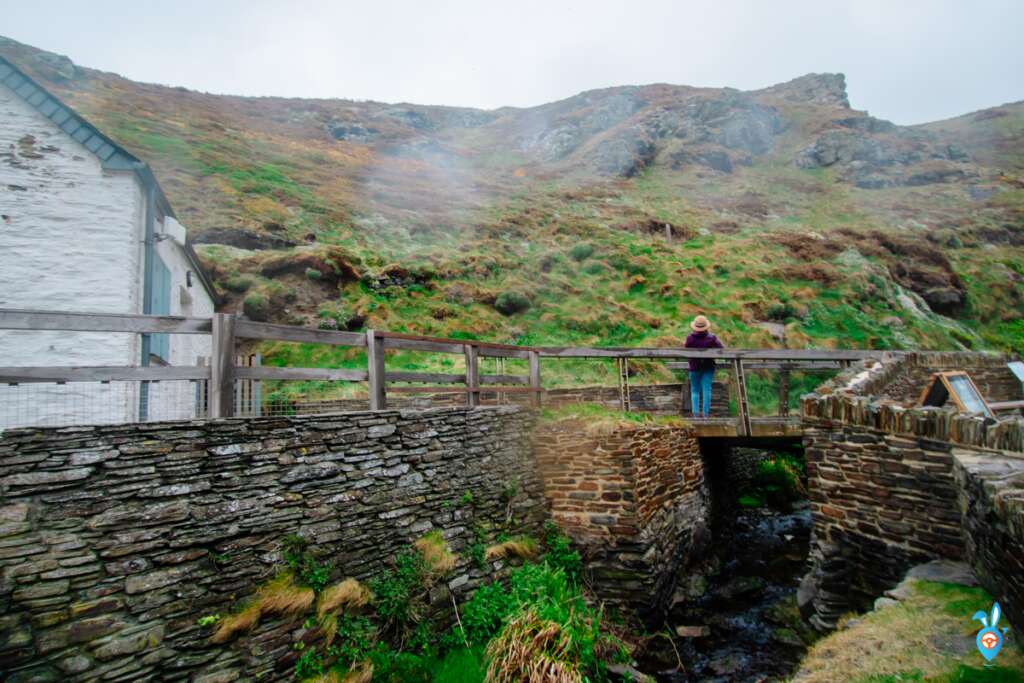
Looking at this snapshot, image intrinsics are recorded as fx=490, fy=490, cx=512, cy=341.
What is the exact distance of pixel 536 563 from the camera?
694cm

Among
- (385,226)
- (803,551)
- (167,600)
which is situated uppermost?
(385,226)

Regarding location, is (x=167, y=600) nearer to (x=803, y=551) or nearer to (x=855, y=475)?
(x=855, y=475)

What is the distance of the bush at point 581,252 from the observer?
22.9 metres

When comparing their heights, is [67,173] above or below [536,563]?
above

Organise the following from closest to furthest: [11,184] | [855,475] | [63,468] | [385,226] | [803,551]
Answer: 1. [63,468]
2. [855,475]
3. [11,184]
4. [803,551]
5. [385,226]

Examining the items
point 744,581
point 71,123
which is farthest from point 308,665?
point 71,123

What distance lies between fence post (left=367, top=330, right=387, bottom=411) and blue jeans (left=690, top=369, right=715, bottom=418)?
21.1ft

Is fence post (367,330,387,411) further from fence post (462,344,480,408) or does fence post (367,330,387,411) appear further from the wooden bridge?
fence post (462,344,480,408)

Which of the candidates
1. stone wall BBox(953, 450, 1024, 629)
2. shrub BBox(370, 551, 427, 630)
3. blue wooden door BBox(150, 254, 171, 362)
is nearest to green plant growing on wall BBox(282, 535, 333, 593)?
shrub BBox(370, 551, 427, 630)

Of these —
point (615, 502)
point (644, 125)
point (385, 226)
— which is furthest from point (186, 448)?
point (644, 125)

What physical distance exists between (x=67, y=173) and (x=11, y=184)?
73 centimetres

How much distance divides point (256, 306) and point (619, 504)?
11945 millimetres

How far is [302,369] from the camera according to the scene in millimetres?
4672

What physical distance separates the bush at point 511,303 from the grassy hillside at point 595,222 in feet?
0.27
